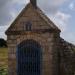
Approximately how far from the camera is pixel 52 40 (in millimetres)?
20047

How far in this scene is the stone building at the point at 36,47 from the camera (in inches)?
791

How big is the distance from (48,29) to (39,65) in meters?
1.91

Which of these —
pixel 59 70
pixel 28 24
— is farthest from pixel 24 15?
pixel 59 70

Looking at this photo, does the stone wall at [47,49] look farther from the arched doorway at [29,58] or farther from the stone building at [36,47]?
the arched doorway at [29,58]

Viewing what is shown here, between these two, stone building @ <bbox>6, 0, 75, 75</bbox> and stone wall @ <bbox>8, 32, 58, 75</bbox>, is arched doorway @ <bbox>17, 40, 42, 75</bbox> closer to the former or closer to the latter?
stone building @ <bbox>6, 0, 75, 75</bbox>

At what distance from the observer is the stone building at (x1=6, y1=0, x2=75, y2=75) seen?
65.9 ft

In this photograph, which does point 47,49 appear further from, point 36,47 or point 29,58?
point 29,58

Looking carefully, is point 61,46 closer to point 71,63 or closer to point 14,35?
point 71,63

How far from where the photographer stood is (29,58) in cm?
2041

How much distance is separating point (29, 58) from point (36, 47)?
2.25ft

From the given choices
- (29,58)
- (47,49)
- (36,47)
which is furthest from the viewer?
(29,58)

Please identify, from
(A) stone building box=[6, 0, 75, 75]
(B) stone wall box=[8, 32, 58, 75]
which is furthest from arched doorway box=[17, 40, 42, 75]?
(B) stone wall box=[8, 32, 58, 75]

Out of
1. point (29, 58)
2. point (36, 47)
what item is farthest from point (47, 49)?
point (29, 58)

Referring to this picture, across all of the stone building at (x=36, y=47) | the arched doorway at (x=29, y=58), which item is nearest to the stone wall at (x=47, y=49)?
the stone building at (x=36, y=47)
